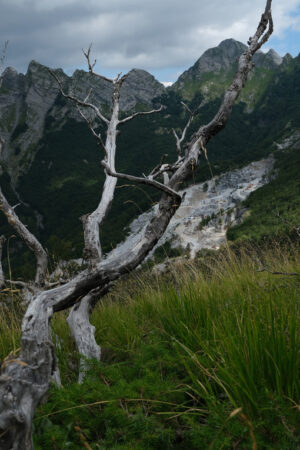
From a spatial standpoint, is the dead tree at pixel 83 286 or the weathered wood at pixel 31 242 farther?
the weathered wood at pixel 31 242

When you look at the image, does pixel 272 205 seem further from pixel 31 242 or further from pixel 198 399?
pixel 198 399

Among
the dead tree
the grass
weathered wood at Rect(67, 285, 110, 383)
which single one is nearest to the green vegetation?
the dead tree

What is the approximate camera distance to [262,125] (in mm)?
197250

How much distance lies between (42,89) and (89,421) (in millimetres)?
223032

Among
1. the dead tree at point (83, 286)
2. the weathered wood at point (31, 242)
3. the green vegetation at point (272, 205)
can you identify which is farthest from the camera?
the green vegetation at point (272, 205)

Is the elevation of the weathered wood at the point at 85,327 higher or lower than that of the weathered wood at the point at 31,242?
lower

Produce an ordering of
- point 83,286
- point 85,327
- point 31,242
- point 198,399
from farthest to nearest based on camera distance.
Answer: point 31,242, point 85,327, point 83,286, point 198,399

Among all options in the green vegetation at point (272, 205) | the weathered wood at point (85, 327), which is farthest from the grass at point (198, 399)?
the green vegetation at point (272, 205)

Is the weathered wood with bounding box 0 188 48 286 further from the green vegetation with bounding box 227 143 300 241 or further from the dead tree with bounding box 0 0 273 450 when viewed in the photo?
the green vegetation with bounding box 227 143 300 241

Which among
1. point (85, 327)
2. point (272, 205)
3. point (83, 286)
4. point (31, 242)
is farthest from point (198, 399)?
point (272, 205)

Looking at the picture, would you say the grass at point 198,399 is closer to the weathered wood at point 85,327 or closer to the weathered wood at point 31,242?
the weathered wood at point 85,327

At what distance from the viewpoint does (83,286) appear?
2654mm

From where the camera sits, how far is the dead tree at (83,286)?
1459 millimetres

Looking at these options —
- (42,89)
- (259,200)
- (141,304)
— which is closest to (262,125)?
(42,89)
